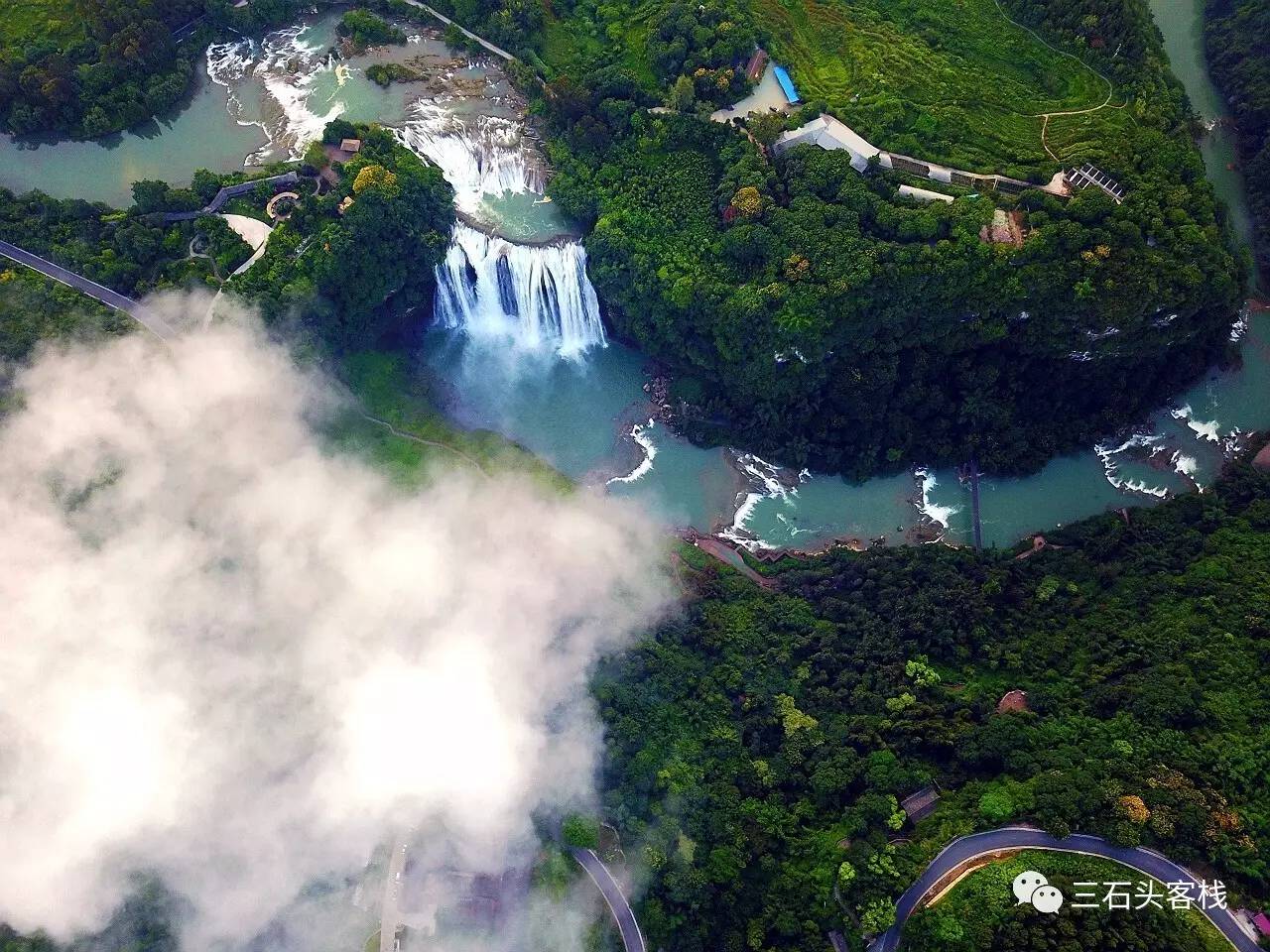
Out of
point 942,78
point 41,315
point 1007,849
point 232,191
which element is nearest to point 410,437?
point 232,191

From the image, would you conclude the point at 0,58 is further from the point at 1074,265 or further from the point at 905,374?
the point at 1074,265

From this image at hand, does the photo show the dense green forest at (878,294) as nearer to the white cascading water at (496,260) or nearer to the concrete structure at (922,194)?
the concrete structure at (922,194)

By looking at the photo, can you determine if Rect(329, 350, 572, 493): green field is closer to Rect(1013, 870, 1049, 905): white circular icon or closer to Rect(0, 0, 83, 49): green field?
Rect(0, 0, 83, 49): green field

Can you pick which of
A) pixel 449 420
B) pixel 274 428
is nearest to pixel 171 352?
pixel 274 428

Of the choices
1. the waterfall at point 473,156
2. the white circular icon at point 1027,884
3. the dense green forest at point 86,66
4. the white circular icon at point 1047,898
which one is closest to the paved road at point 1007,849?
the white circular icon at point 1027,884

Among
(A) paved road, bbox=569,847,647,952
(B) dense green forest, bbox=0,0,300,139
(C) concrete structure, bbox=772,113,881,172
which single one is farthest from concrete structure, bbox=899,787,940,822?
(B) dense green forest, bbox=0,0,300,139

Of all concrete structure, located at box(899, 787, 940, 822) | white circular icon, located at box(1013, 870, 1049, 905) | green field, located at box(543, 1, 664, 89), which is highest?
green field, located at box(543, 1, 664, 89)
